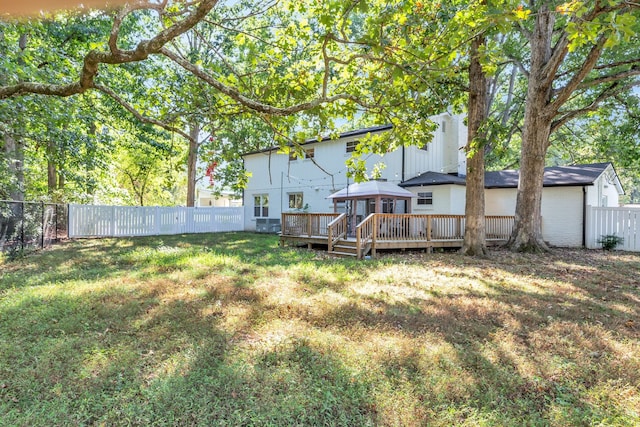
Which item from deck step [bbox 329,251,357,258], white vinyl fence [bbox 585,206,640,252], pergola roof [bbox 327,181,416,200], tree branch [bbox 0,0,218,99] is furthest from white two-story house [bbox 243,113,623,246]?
tree branch [bbox 0,0,218,99]

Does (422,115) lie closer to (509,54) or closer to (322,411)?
(322,411)

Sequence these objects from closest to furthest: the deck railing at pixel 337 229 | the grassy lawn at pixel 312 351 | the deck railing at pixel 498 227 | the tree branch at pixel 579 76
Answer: the grassy lawn at pixel 312 351, the tree branch at pixel 579 76, the deck railing at pixel 337 229, the deck railing at pixel 498 227

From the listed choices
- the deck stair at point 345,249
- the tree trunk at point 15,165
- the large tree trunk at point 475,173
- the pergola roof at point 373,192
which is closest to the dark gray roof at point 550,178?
the pergola roof at point 373,192

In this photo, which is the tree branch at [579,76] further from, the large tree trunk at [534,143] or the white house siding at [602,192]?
the white house siding at [602,192]

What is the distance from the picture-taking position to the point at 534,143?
10531 mm

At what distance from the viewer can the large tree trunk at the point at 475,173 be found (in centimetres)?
964

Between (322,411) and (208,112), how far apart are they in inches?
175

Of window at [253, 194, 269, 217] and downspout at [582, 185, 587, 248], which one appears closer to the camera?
downspout at [582, 185, 587, 248]

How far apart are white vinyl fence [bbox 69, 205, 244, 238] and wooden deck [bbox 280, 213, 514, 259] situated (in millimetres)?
8110

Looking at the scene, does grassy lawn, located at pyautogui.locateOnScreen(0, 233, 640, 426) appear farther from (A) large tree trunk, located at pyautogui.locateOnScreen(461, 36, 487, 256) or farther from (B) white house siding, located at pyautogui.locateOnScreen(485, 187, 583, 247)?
(B) white house siding, located at pyautogui.locateOnScreen(485, 187, 583, 247)

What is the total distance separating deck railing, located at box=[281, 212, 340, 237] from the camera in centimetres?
1170

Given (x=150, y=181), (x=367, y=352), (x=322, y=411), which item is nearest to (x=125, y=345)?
(x=322, y=411)

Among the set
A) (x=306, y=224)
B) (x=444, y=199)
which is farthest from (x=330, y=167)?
(x=444, y=199)

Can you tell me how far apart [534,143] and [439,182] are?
11.7 feet
